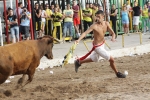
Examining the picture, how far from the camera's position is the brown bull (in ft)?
34.8

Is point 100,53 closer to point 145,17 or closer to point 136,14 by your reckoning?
point 136,14

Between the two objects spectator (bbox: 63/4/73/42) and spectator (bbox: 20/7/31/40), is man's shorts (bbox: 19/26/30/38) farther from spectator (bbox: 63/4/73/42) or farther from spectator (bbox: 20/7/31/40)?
spectator (bbox: 63/4/73/42)

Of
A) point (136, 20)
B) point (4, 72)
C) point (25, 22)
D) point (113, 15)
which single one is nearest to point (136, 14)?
point (136, 20)

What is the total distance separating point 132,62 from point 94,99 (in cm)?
682

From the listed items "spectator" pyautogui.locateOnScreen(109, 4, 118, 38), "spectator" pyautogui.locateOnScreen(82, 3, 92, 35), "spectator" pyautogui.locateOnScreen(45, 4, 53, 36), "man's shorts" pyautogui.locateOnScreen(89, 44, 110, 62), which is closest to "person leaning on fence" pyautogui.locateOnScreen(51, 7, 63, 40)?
"spectator" pyautogui.locateOnScreen(45, 4, 53, 36)

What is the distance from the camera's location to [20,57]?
11.0m

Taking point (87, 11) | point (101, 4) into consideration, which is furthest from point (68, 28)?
A: point (101, 4)

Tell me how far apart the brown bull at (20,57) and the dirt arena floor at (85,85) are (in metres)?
0.45

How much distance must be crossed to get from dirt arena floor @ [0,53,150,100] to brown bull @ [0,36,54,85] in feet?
1.47

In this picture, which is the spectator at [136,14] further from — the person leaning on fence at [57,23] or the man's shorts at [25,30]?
the man's shorts at [25,30]

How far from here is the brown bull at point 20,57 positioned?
10.6 meters

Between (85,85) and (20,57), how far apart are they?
1675mm

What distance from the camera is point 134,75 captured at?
44.2 feet

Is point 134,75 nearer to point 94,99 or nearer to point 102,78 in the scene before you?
point 102,78
